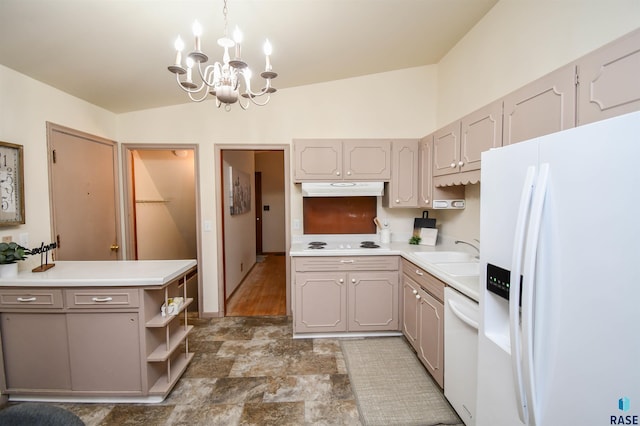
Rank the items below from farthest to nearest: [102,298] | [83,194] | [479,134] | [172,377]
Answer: [83,194] → [172,377] → [479,134] → [102,298]

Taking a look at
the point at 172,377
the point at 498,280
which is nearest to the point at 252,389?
the point at 172,377

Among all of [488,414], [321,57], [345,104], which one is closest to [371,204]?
[345,104]

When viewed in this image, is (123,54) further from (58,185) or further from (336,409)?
(336,409)

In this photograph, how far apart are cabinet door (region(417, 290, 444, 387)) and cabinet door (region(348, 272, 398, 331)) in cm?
46

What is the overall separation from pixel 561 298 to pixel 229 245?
11.4 ft

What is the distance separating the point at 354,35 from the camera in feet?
7.23

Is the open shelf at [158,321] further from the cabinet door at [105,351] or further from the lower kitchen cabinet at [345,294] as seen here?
the lower kitchen cabinet at [345,294]

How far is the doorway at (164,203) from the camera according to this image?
3.88 metres

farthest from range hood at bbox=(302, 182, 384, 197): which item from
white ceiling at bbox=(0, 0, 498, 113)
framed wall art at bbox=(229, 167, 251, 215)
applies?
framed wall art at bbox=(229, 167, 251, 215)

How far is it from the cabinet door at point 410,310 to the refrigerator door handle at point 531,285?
1.38 metres

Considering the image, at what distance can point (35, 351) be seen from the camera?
1800 millimetres

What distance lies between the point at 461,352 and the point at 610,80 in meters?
1.52

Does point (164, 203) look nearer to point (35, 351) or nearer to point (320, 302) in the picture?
point (35, 351)

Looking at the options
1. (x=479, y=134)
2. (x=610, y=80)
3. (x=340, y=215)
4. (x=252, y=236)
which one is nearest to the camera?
(x=610, y=80)
